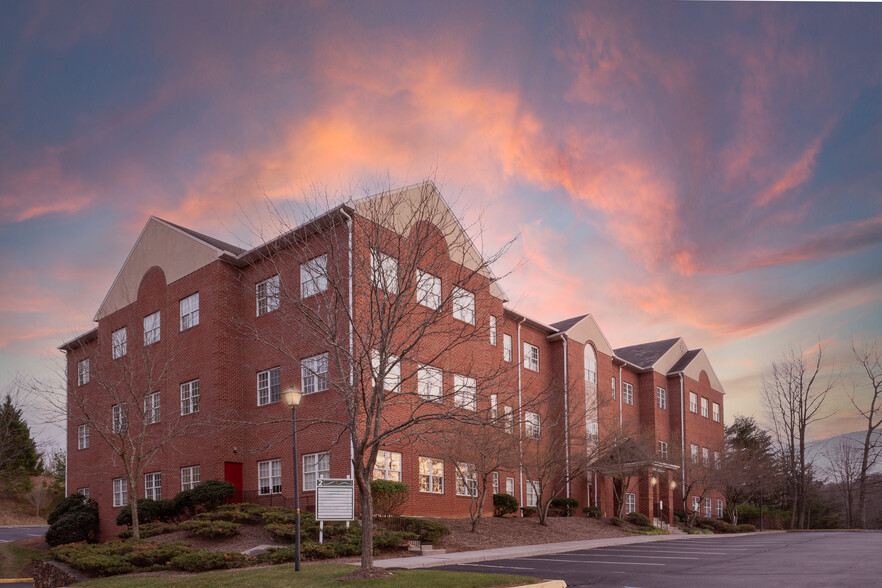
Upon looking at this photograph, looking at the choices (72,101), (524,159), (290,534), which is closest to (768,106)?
(524,159)

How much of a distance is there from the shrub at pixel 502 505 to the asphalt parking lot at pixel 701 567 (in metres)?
9.10

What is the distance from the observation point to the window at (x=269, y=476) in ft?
90.6

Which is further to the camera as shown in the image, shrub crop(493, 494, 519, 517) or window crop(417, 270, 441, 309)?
shrub crop(493, 494, 519, 517)

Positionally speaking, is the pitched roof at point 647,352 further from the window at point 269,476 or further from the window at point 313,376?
the window at point 269,476

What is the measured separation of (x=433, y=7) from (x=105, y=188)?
43.1ft

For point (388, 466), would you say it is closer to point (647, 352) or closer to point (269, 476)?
point (269, 476)

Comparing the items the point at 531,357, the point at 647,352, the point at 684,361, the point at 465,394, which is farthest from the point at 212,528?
the point at 684,361

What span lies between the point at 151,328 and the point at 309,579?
23.2 m

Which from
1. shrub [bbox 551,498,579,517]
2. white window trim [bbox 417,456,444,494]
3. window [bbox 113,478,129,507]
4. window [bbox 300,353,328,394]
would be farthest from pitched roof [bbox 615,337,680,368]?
window [bbox 113,478,129,507]

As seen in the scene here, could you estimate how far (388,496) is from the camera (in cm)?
2438

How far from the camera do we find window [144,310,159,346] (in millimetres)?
33594

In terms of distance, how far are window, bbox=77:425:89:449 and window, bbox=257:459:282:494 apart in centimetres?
1606

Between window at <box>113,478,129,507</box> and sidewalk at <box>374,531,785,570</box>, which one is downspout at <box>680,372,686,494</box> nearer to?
sidewalk at <box>374,531,785,570</box>

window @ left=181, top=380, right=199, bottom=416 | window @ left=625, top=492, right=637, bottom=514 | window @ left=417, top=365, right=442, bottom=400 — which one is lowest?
Result: window @ left=625, top=492, right=637, bottom=514
